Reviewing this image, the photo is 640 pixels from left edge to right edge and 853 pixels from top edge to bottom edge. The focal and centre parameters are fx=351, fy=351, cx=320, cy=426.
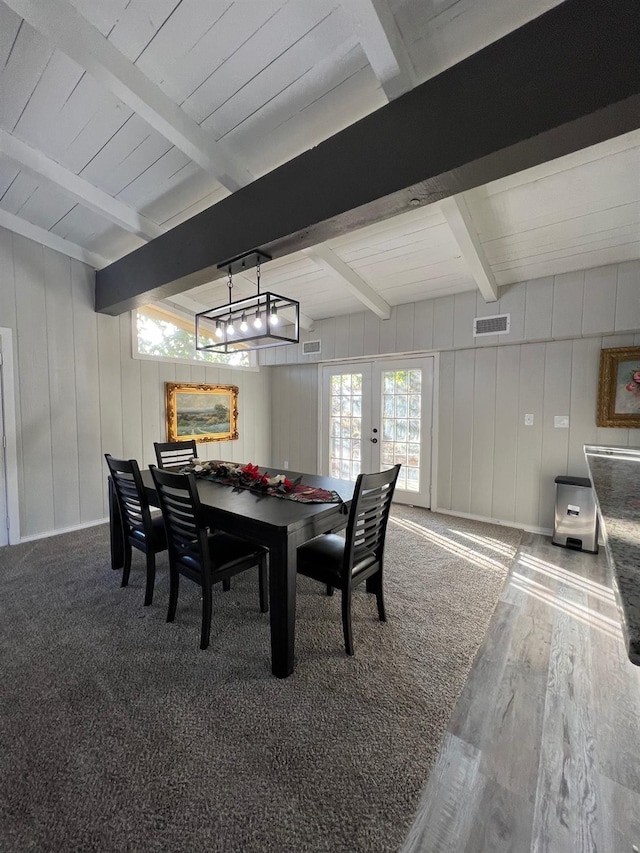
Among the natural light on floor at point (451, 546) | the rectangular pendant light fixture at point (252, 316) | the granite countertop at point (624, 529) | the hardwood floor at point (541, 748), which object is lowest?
the hardwood floor at point (541, 748)

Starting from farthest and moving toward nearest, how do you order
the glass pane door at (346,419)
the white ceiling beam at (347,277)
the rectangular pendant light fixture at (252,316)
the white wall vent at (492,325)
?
the glass pane door at (346,419), the white wall vent at (492,325), the white ceiling beam at (347,277), the rectangular pendant light fixture at (252,316)

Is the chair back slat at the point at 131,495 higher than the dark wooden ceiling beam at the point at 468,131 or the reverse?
the reverse

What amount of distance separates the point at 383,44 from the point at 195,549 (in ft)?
8.24

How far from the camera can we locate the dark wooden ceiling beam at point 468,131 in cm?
121

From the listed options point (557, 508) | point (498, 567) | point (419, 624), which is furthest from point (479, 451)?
point (419, 624)

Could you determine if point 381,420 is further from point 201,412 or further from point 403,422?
point 201,412

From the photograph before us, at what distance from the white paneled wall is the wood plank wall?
2711 millimetres

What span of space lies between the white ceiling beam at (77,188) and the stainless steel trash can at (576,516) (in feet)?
14.3

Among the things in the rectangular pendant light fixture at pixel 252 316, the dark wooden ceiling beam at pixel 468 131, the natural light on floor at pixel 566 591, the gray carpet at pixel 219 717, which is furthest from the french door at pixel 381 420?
the dark wooden ceiling beam at pixel 468 131

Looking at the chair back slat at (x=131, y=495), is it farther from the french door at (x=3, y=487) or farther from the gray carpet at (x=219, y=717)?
the french door at (x=3, y=487)

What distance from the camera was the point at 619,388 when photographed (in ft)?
10.3

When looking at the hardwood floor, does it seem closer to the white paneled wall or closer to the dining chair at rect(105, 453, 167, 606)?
the dining chair at rect(105, 453, 167, 606)

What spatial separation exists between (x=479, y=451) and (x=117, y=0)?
4195 millimetres

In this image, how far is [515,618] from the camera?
221cm
